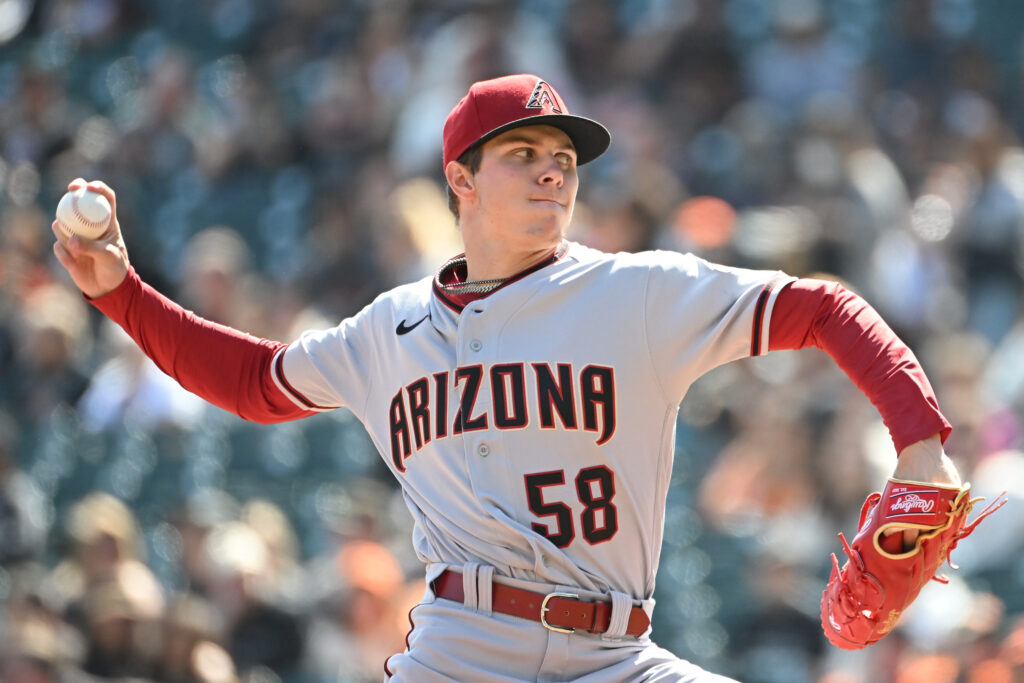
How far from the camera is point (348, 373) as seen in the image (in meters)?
3.03

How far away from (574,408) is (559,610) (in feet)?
1.21

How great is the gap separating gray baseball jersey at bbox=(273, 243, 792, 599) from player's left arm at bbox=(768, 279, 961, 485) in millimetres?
55

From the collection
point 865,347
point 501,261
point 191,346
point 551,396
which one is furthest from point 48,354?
point 865,347

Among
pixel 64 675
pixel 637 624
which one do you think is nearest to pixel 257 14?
pixel 64 675

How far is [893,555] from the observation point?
2389 millimetres

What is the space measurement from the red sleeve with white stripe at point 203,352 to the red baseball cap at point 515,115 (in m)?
0.64

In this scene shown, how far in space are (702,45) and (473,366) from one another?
14.8 feet

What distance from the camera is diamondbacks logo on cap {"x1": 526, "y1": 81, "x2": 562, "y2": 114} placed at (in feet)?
9.25

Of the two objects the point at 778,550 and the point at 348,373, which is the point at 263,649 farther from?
the point at 348,373

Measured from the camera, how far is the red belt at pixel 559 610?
2.59 meters

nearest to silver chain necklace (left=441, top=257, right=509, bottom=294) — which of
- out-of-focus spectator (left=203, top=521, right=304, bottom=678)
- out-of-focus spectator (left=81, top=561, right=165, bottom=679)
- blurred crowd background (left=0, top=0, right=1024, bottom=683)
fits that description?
blurred crowd background (left=0, top=0, right=1024, bottom=683)

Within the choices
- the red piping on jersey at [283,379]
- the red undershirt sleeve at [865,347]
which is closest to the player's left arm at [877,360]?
the red undershirt sleeve at [865,347]

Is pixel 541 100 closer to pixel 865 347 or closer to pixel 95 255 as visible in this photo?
pixel 865 347

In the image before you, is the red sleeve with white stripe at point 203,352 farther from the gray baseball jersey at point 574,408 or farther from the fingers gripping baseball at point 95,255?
the gray baseball jersey at point 574,408
